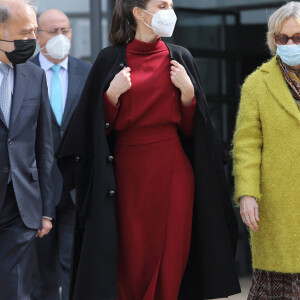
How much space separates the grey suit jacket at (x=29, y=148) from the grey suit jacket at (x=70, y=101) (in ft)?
3.06

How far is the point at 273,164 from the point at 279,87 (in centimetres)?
38

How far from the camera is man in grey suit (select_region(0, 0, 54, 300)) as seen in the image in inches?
179

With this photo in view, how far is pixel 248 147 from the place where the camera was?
4621 millimetres

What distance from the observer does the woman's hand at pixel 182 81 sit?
449 cm

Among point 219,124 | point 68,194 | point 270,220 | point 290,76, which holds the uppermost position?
point 290,76

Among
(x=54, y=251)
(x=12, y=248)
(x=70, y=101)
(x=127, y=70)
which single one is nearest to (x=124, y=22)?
(x=127, y=70)

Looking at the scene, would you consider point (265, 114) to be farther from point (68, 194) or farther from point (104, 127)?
point (68, 194)

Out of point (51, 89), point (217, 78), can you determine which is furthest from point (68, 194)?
point (217, 78)

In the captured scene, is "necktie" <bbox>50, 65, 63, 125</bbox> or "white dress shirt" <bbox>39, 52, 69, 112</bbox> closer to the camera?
"necktie" <bbox>50, 65, 63, 125</bbox>

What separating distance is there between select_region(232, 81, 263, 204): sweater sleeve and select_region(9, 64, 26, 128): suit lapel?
3.63ft

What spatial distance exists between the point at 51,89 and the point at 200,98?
1645mm

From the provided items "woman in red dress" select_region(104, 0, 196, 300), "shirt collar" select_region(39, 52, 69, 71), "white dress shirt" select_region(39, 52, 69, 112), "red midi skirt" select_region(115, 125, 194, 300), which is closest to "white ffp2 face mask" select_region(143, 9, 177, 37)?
"woman in red dress" select_region(104, 0, 196, 300)

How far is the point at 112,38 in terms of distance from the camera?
4676 mm

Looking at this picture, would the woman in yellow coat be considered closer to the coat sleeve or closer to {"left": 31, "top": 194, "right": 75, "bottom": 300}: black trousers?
the coat sleeve
